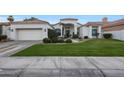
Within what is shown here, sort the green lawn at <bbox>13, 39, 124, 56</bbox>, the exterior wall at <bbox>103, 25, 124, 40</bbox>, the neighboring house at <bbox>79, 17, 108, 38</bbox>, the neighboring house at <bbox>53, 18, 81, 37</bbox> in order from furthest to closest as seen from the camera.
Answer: the neighboring house at <bbox>53, 18, 81, 37</bbox>
the neighboring house at <bbox>79, 17, 108, 38</bbox>
the exterior wall at <bbox>103, 25, 124, 40</bbox>
the green lawn at <bbox>13, 39, 124, 56</bbox>

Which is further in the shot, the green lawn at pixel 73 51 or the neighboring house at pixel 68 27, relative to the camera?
the neighboring house at pixel 68 27

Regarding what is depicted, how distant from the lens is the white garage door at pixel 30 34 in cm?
3594

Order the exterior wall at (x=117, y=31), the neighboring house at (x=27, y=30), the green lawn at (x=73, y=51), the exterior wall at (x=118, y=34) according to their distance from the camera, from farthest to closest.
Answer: the neighboring house at (x=27, y=30)
the exterior wall at (x=117, y=31)
the exterior wall at (x=118, y=34)
the green lawn at (x=73, y=51)

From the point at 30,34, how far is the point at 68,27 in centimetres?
1658

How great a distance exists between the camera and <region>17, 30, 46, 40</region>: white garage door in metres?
35.9

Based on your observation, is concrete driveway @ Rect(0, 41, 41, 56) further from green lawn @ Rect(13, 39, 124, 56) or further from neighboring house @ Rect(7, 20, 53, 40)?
neighboring house @ Rect(7, 20, 53, 40)

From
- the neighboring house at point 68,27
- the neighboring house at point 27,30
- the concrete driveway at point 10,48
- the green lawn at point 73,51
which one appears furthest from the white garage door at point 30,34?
the green lawn at point 73,51

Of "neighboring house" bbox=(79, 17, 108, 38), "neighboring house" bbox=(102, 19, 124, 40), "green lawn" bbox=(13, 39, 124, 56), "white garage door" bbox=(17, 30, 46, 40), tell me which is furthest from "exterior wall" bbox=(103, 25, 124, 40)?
"green lawn" bbox=(13, 39, 124, 56)

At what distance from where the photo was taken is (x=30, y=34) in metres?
36.2

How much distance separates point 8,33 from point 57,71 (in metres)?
29.2

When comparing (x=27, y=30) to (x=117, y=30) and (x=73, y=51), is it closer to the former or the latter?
(x=117, y=30)

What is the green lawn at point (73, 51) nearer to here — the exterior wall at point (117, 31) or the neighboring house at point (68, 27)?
the exterior wall at point (117, 31)
